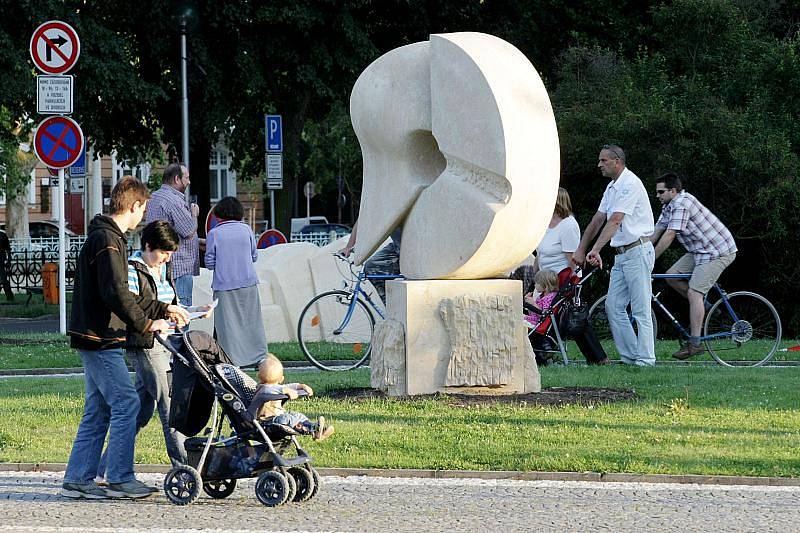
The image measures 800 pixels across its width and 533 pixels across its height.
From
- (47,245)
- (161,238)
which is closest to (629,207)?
(161,238)

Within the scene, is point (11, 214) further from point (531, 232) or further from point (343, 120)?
point (531, 232)

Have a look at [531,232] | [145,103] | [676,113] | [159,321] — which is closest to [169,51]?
[145,103]

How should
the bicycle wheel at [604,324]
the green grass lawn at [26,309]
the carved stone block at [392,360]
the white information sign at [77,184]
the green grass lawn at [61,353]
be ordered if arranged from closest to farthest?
1. the carved stone block at [392,360]
2. the bicycle wheel at [604,324]
3. the green grass lawn at [61,353]
4. the green grass lawn at [26,309]
5. the white information sign at [77,184]

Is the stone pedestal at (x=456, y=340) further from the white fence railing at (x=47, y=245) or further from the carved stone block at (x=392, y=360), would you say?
the white fence railing at (x=47, y=245)

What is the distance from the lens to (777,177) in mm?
18891

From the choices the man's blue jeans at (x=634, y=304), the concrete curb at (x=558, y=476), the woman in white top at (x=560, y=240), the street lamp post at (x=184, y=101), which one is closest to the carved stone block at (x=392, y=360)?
the concrete curb at (x=558, y=476)

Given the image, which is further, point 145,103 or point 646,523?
point 145,103

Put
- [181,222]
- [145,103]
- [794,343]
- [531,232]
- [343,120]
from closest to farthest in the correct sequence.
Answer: [531,232], [181,222], [794,343], [145,103], [343,120]

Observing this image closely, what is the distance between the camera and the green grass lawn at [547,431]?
816 cm

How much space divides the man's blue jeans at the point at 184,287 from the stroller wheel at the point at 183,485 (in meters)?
6.20

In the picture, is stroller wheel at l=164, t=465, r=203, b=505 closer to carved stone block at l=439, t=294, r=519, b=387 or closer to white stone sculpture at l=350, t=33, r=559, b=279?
carved stone block at l=439, t=294, r=519, b=387

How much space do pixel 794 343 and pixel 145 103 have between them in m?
15.5

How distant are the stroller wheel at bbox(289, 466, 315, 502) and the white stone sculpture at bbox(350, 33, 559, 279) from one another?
3.58m

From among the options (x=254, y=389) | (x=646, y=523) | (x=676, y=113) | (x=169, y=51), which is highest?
(x=169, y=51)
